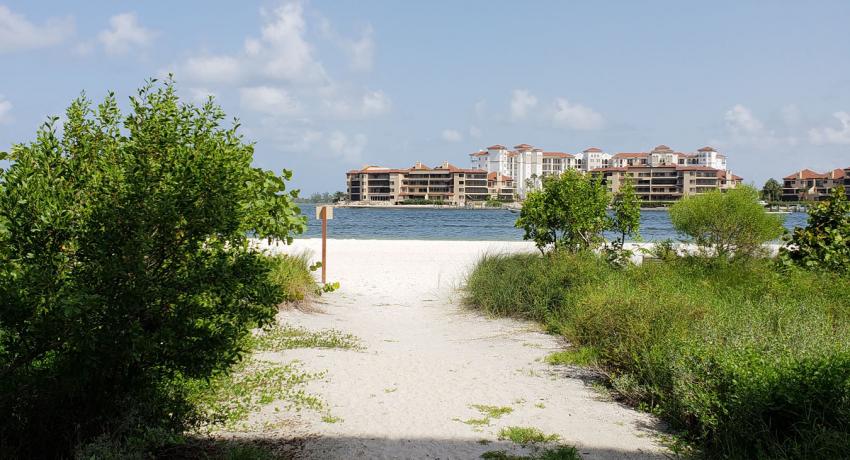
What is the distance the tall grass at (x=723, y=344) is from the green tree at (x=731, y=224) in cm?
429

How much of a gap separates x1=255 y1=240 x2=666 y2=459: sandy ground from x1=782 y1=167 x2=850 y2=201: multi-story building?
148 m

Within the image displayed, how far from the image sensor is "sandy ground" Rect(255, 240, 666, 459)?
17.0 ft

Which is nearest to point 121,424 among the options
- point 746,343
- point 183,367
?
point 183,367

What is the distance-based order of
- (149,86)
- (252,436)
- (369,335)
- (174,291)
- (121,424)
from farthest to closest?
(369,335), (252,436), (149,86), (121,424), (174,291)

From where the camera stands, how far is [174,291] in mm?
4137

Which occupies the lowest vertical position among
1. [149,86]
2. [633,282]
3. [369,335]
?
[369,335]

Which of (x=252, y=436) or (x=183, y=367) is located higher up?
(x=183, y=367)

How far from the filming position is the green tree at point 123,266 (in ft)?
13.0

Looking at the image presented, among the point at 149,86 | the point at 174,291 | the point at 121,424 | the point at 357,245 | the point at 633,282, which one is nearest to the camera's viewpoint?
the point at 174,291

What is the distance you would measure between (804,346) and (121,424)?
5616mm

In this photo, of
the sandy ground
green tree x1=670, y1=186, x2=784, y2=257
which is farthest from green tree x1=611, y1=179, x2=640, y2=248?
the sandy ground

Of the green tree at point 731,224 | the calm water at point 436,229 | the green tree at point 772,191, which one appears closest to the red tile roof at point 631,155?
the green tree at point 772,191

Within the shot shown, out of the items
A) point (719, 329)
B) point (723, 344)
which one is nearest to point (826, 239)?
point (719, 329)

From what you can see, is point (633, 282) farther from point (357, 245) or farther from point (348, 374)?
point (357, 245)
